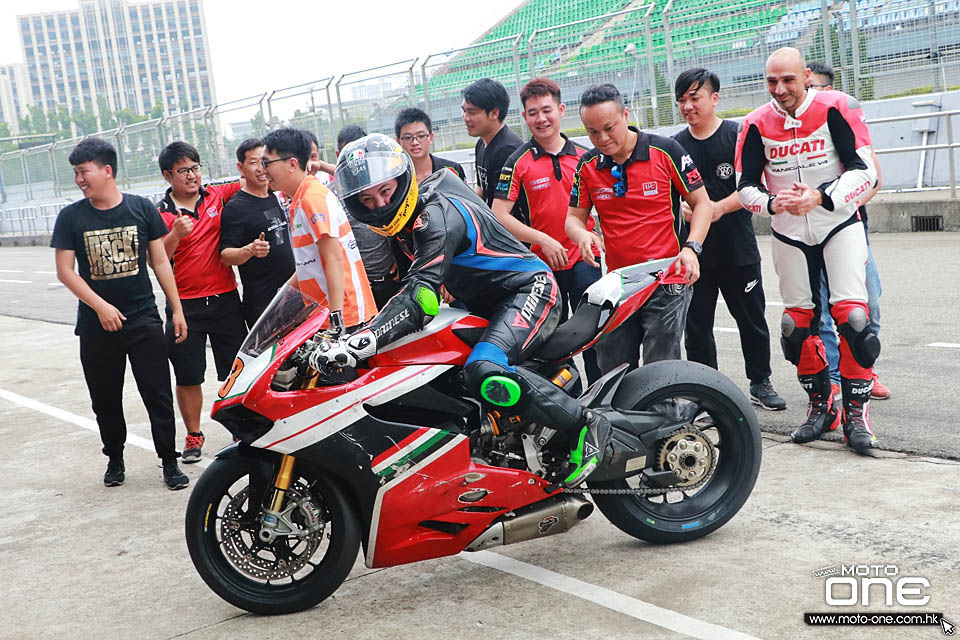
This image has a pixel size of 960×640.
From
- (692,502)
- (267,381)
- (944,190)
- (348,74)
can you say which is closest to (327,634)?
(267,381)

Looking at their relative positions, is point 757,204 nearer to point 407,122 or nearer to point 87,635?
point 407,122

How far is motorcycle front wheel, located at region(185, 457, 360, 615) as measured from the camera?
3916 mm

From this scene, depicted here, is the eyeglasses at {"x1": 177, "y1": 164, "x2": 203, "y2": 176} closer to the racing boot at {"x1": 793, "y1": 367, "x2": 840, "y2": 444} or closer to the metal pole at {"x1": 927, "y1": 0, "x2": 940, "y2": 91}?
the racing boot at {"x1": 793, "y1": 367, "x2": 840, "y2": 444}

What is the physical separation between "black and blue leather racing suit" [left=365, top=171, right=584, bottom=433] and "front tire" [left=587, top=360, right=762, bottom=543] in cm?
37

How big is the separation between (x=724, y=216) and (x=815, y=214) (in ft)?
2.88

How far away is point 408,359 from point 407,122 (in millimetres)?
3154

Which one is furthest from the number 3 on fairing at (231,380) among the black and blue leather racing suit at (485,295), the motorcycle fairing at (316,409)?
the black and blue leather racing suit at (485,295)

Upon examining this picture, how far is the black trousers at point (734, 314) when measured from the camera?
622 cm

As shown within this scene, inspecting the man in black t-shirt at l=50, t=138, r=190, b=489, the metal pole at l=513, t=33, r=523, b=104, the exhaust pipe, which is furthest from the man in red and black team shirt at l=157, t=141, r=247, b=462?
the metal pole at l=513, t=33, r=523, b=104

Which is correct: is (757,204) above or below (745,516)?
above

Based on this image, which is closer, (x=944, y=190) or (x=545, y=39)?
(x=944, y=190)

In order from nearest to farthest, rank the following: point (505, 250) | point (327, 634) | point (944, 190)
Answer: point (327, 634) → point (505, 250) → point (944, 190)

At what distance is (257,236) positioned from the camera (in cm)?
650

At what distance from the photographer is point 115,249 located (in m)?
5.86
